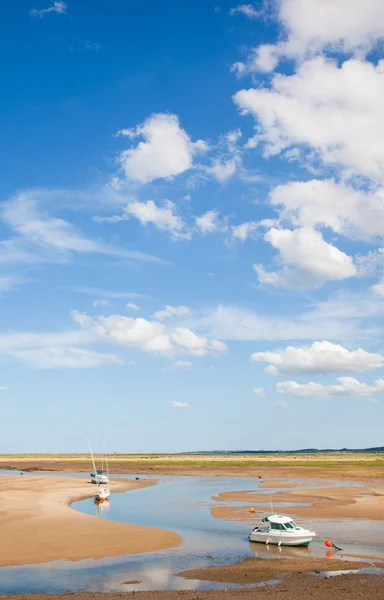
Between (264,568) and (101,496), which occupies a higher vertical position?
(264,568)

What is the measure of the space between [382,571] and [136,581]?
14792 mm

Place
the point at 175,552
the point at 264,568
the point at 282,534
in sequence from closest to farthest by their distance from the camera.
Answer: the point at 264,568 < the point at 175,552 < the point at 282,534

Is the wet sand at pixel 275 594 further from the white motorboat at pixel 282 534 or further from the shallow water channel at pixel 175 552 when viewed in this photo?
the white motorboat at pixel 282 534

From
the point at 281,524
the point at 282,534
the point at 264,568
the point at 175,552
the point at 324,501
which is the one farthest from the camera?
the point at 324,501

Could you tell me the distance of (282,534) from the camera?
40344 millimetres

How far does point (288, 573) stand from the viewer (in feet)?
106

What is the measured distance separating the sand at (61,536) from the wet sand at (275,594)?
370 inches

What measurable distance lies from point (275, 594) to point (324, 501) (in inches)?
1745

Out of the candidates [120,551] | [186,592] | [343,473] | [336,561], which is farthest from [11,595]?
[343,473]

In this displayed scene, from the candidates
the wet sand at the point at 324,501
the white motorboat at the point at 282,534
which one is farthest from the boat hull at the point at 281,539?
the wet sand at the point at 324,501

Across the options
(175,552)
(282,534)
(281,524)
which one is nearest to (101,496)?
(175,552)

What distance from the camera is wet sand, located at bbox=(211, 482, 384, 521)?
2226 inches

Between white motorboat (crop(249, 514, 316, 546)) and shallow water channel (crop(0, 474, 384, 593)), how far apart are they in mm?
560

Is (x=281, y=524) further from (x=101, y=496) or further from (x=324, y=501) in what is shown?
(x=101, y=496)
